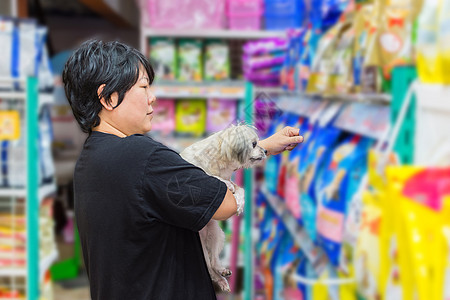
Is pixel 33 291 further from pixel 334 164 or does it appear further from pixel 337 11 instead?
pixel 337 11

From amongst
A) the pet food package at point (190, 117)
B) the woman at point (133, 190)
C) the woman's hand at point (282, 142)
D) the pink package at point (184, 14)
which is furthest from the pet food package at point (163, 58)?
the woman's hand at point (282, 142)

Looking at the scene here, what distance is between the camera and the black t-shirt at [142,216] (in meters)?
0.95

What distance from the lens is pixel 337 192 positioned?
5.65ft

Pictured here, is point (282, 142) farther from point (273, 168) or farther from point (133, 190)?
point (273, 168)

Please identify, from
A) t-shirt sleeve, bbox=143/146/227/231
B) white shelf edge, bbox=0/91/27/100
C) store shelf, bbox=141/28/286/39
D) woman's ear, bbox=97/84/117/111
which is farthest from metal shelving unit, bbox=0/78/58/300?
t-shirt sleeve, bbox=143/146/227/231

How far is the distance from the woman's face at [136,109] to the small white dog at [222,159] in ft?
0.34

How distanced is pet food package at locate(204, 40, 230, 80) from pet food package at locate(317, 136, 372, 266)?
2282mm

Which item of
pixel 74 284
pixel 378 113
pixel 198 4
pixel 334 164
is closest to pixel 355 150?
pixel 334 164

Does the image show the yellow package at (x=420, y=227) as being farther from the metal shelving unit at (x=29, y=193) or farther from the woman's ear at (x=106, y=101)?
the metal shelving unit at (x=29, y=193)

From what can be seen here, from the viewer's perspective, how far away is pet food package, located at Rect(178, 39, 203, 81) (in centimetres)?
399

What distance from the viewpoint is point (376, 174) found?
118 centimetres

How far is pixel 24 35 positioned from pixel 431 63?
2318mm

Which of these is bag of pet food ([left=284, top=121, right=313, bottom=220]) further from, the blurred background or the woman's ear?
the woman's ear

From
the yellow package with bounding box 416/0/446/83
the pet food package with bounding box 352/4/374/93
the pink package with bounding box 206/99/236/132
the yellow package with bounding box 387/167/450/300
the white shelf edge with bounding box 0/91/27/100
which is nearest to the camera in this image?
the yellow package with bounding box 387/167/450/300
